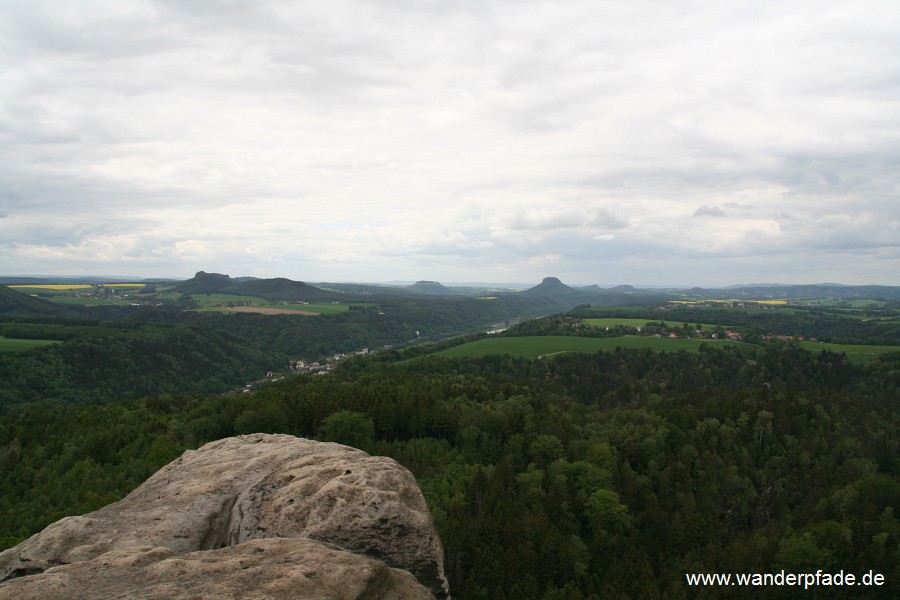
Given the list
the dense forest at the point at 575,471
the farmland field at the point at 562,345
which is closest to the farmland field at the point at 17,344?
the dense forest at the point at 575,471

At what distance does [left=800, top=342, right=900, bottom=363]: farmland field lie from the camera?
13361 centimetres

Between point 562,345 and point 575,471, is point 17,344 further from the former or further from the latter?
→ point 575,471

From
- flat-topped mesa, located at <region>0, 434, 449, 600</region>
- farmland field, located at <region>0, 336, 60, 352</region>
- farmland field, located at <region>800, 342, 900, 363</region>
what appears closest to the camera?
flat-topped mesa, located at <region>0, 434, 449, 600</region>

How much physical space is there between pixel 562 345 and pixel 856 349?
85.3 metres

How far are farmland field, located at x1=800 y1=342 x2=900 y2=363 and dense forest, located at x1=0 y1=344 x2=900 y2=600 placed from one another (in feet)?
136

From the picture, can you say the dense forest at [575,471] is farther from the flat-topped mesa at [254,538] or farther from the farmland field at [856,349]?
the farmland field at [856,349]

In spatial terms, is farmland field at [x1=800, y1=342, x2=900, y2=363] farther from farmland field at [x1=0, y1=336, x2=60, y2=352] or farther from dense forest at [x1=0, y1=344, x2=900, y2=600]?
farmland field at [x1=0, y1=336, x2=60, y2=352]

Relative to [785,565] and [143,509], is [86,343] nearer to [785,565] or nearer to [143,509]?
[143,509]

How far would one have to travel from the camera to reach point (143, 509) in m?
20.6

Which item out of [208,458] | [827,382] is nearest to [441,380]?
[208,458]

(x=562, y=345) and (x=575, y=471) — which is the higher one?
(x=562, y=345)

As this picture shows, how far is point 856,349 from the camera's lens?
491 feet

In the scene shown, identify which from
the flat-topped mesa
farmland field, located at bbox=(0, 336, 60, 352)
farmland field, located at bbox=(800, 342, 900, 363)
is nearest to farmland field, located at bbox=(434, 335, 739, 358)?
farmland field, located at bbox=(800, 342, 900, 363)

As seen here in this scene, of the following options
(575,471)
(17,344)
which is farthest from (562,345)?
(17,344)
